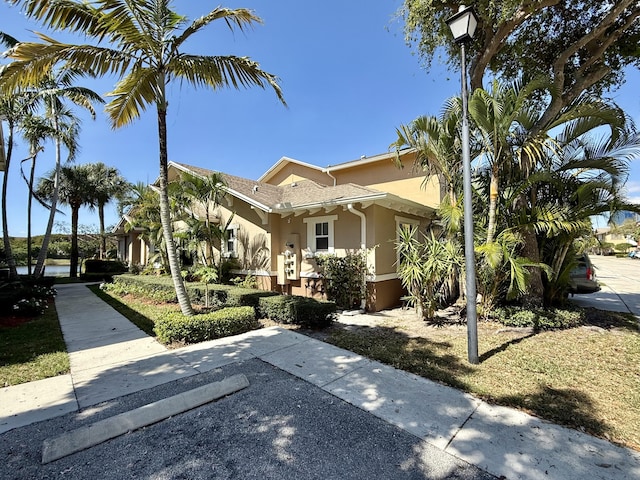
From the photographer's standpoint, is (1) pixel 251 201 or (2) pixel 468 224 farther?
(1) pixel 251 201

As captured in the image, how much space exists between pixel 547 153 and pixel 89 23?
34.0 feet

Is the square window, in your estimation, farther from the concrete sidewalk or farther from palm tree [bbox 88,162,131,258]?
palm tree [bbox 88,162,131,258]

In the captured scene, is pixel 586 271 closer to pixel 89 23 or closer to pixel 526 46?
pixel 526 46

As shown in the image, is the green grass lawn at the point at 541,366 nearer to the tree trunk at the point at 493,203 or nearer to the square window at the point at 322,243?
the tree trunk at the point at 493,203

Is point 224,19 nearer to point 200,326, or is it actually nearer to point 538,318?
point 200,326

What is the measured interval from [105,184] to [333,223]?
73.1ft

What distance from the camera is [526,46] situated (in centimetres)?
956

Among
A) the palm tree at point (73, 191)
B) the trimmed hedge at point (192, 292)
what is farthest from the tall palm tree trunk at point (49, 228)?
the palm tree at point (73, 191)

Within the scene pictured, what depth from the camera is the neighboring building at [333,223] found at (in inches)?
361

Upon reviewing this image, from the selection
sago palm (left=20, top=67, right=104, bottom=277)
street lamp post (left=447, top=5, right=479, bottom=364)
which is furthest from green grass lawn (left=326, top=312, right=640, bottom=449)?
sago palm (left=20, top=67, right=104, bottom=277)

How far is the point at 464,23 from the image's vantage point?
4734 millimetres

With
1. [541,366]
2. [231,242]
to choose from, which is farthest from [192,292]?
[541,366]

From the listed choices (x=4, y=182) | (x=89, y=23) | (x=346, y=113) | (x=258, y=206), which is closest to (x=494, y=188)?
(x=258, y=206)

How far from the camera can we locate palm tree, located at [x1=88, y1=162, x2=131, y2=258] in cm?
2284
